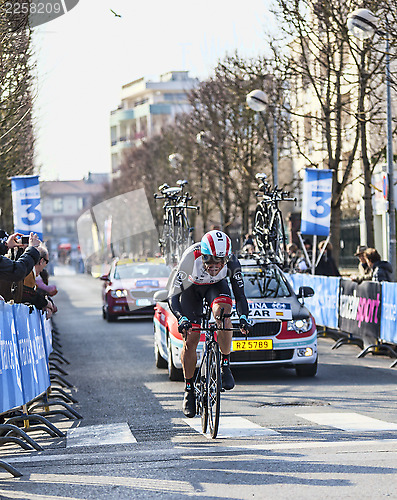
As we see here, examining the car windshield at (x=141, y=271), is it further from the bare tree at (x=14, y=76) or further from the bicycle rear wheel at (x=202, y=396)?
the bicycle rear wheel at (x=202, y=396)

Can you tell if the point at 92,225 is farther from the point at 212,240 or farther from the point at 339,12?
the point at 212,240

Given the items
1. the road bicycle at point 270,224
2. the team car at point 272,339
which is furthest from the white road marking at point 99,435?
the road bicycle at point 270,224

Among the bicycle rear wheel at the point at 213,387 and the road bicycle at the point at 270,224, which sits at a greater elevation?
the road bicycle at the point at 270,224

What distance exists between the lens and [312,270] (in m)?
24.3

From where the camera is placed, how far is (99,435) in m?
9.78

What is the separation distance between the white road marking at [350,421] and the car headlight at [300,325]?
11.1 feet

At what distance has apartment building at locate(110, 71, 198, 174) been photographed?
422ft

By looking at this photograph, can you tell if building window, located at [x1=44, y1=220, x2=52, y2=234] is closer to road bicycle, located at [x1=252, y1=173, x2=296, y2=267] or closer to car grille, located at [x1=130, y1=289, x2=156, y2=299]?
car grille, located at [x1=130, y1=289, x2=156, y2=299]

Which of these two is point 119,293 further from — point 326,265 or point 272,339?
point 272,339

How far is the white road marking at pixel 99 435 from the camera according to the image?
9312 millimetres

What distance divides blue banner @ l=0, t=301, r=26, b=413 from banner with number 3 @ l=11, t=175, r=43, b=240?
53.6 feet

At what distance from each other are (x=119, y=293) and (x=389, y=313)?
11.4 m

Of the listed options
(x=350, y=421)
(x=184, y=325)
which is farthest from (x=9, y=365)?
(x=350, y=421)

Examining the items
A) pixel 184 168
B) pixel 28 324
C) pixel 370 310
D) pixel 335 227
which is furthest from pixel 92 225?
pixel 28 324
